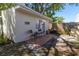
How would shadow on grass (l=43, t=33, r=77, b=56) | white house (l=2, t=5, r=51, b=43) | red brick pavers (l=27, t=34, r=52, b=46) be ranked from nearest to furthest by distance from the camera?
shadow on grass (l=43, t=33, r=77, b=56)
red brick pavers (l=27, t=34, r=52, b=46)
white house (l=2, t=5, r=51, b=43)

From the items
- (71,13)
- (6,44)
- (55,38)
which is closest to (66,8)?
(71,13)

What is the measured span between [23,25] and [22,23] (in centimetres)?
6

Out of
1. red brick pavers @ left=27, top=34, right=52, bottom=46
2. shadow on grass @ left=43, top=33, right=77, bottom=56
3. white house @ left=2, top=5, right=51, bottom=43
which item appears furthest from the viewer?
white house @ left=2, top=5, right=51, bottom=43

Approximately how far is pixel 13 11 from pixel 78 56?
2.16 meters

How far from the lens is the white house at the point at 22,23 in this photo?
4699mm

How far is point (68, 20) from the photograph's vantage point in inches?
176

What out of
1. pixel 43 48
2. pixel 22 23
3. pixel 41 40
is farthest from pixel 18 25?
pixel 43 48

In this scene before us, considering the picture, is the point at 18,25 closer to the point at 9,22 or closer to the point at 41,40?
the point at 9,22

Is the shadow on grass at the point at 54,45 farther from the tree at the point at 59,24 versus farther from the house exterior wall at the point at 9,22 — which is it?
the house exterior wall at the point at 9,22

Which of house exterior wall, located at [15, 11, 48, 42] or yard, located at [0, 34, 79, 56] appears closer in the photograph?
yard, located at [0, 34, 79, 56]

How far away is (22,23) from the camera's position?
4.75 metres

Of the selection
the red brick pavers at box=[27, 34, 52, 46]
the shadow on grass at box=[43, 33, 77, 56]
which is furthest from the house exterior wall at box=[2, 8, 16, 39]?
the shadow on grass at box=[43, 33, 77, 56]

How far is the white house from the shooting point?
15.4 ft

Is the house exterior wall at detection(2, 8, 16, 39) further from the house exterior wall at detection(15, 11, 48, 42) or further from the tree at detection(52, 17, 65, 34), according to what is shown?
the tree at detection(52, 17, 65, 34)
